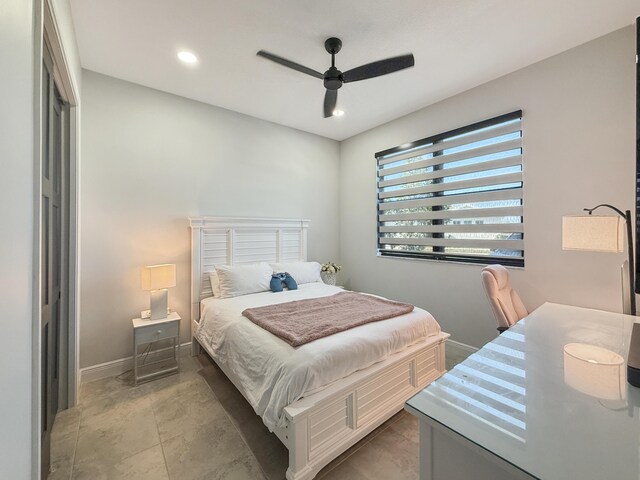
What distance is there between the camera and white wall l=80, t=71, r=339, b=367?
2625 mm

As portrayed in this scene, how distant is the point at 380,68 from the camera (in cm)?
210

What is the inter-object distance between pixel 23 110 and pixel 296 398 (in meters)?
1.64

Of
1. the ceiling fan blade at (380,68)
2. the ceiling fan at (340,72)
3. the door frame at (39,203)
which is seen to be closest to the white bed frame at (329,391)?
the door frame at (39,203)

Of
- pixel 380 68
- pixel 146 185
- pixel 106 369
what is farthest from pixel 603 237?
pixel 106 369

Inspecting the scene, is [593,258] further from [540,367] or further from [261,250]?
[261,250]

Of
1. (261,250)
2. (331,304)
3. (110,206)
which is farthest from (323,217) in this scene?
(110,206)

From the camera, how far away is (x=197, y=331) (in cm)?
289

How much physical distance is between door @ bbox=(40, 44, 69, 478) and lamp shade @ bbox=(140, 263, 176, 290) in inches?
22.5

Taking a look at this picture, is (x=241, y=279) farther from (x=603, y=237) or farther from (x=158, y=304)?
(x=603, y=237)

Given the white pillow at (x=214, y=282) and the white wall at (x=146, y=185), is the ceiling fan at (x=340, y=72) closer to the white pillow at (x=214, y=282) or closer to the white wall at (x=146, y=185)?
the white wall at (x=146, y=185)

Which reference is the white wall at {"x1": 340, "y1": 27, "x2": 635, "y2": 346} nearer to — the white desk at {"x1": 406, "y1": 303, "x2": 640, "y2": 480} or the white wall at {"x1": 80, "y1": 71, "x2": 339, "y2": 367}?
the white desk at {"x1": 406, "y1": 303, "x2": 640, "y2": 480}

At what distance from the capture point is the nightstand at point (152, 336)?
2.48 m

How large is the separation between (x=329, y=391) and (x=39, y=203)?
1608mm

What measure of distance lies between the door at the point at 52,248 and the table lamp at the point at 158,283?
58cm
